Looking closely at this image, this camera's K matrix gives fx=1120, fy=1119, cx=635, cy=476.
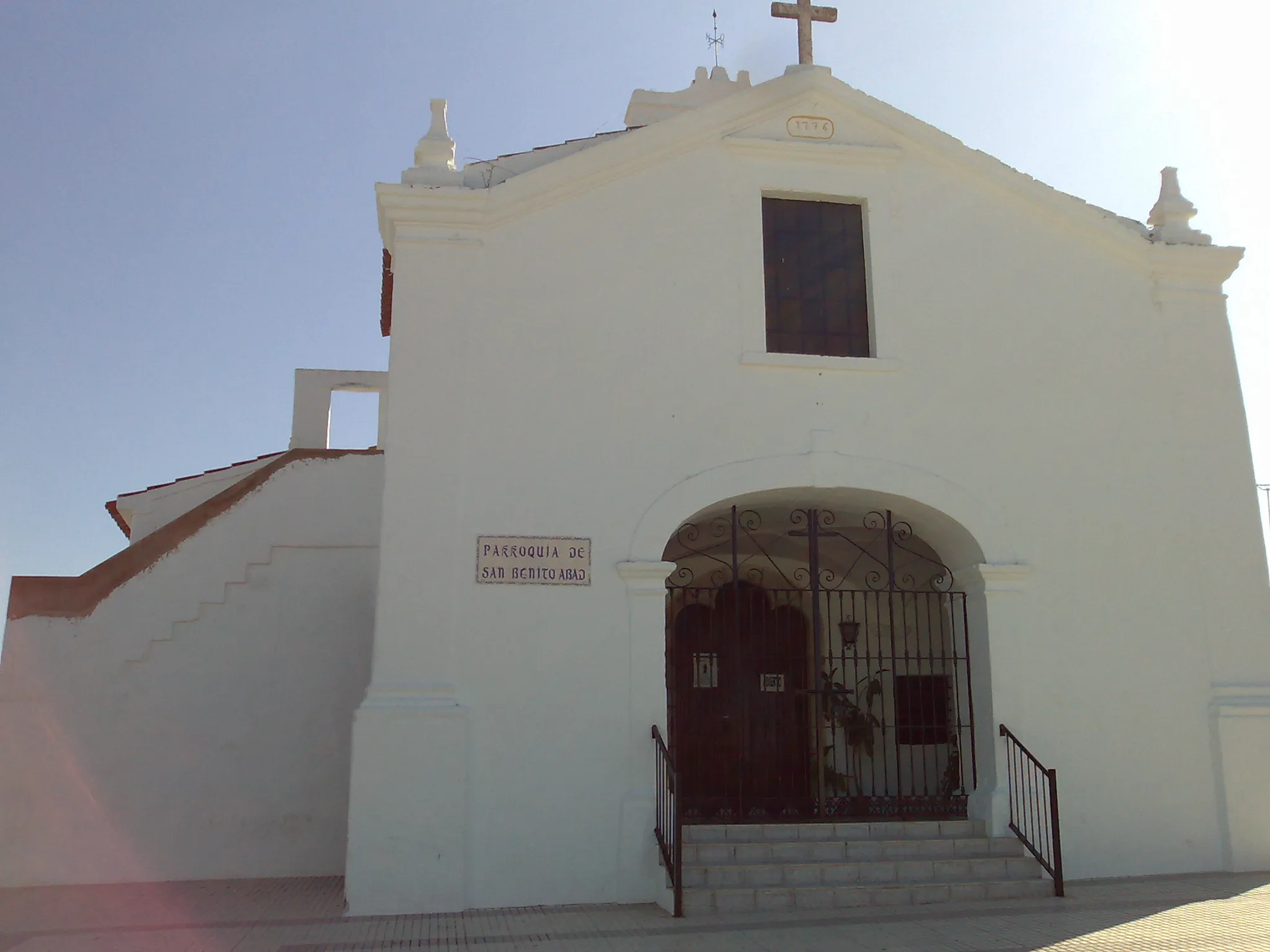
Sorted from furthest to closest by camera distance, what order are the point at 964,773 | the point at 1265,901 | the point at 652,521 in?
1. the point at 964,773
2. the point at 652,521
3. the point at 1265,901

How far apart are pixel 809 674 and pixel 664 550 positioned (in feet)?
Result: 11.9

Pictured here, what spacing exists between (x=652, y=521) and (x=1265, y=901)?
524 centimetres


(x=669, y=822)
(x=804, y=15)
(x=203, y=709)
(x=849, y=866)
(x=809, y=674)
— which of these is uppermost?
(x=804, y=15)

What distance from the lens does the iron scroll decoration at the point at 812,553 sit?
9883 millimetres

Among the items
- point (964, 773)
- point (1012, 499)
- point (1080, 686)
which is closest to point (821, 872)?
point (964, 773)

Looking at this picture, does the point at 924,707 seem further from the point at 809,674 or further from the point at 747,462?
the point at 747,462

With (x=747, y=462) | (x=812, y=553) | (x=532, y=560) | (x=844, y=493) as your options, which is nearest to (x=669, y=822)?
(x=532, y=560)

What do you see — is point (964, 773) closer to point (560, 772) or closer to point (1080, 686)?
point (1080, 686)

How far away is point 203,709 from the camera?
32.2 feet

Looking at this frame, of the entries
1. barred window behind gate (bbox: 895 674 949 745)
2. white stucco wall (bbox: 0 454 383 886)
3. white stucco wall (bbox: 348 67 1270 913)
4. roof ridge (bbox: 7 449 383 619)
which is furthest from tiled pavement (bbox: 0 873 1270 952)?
barred window behind gate (bbox: 895 674 949 745)

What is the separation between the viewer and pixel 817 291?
32.4 feet

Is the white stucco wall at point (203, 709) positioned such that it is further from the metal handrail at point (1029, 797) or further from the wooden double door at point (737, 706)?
the metal handrail at point (1029, 797)

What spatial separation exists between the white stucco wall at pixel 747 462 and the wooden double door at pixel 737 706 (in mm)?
2482

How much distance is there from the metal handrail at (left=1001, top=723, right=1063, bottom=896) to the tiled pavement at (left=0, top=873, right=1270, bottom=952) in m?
0.41
